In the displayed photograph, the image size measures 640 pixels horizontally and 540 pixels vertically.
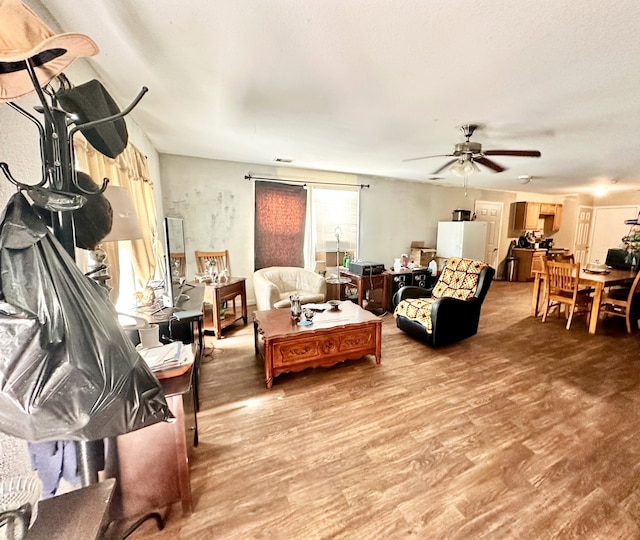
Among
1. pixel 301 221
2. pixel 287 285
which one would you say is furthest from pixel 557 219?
pixel 287 285

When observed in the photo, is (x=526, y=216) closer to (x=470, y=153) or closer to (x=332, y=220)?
(x=332, y=220)

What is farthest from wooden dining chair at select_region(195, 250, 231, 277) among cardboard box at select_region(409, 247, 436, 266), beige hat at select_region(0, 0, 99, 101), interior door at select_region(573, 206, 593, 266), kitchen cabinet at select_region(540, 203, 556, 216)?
interior door at select_region(573, 206, 593, 266)

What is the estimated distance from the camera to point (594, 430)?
196cm

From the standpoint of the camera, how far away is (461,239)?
5617 millimetres

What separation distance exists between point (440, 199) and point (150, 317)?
19.9 feet

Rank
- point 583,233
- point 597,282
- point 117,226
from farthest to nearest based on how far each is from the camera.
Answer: point 583,233, point 597,282, point 117,226

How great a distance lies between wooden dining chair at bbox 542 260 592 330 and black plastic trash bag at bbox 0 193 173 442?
4.82 meters

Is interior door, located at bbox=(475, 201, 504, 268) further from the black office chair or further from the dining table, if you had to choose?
the dining table

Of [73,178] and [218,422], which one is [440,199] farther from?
[73,178]

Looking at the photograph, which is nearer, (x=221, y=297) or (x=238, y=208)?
(x=221, y=297)

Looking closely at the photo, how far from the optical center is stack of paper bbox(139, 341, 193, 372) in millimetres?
1334

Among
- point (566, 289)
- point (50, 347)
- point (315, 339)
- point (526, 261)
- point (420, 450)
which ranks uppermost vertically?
point (50, 347)

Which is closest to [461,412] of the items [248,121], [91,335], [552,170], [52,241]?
[91,335]

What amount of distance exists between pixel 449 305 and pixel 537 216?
5948 mm
